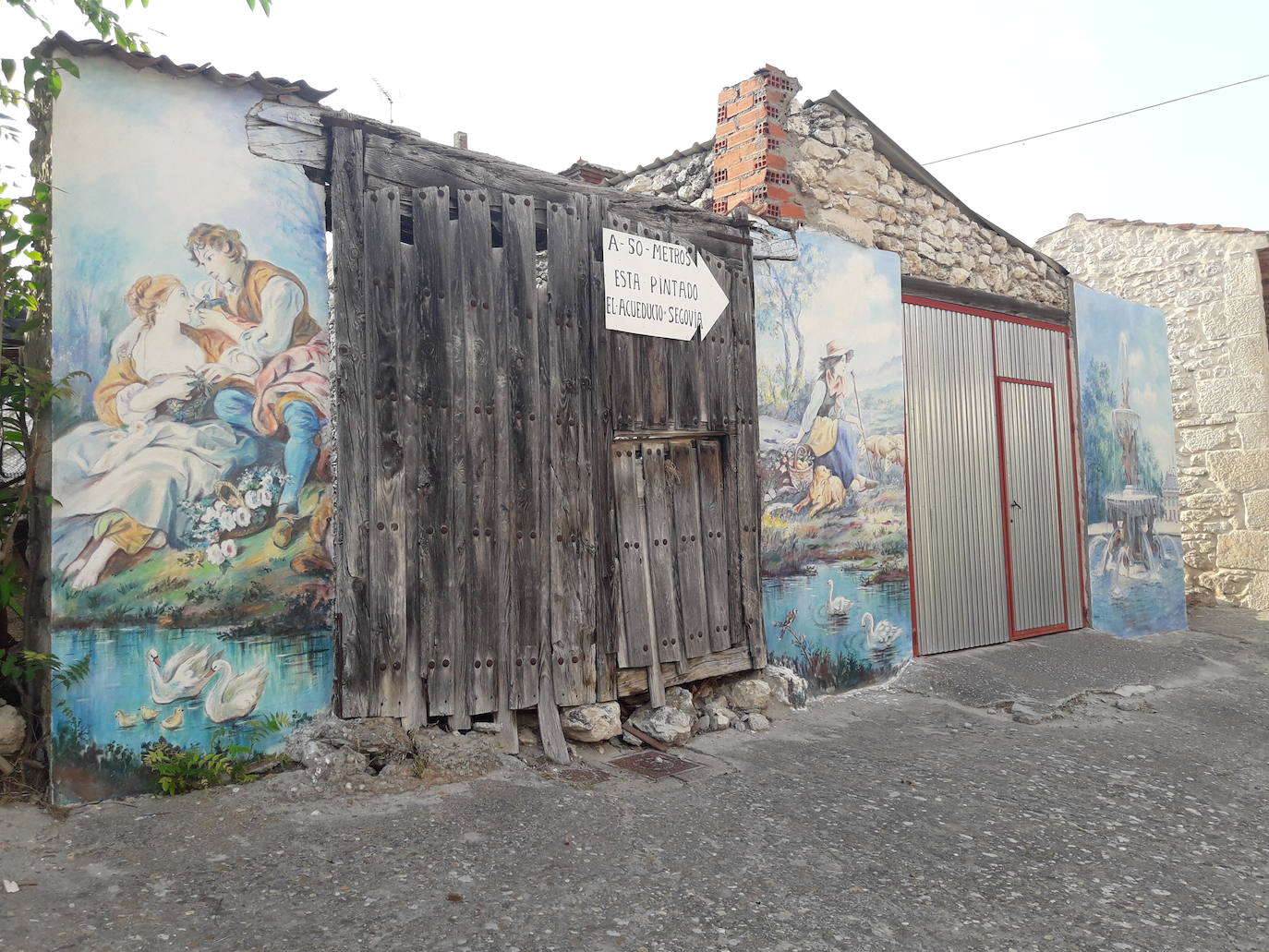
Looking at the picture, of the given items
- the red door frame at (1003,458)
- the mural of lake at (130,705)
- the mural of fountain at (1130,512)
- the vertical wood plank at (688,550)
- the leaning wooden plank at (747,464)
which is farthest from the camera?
the mural of fountain at (1130,512)

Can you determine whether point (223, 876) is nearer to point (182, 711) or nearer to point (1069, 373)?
point (182, 711)

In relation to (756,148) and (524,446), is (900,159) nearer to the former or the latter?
(756,148)

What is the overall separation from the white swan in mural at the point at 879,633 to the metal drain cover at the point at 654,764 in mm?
2306

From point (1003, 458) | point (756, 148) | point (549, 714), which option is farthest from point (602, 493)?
point (1003, 458)

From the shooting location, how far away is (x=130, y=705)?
144 inches

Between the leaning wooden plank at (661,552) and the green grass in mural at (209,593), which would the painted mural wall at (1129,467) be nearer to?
the leaning wooden plank at (661,552)

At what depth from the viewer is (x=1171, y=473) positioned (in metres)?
10.0

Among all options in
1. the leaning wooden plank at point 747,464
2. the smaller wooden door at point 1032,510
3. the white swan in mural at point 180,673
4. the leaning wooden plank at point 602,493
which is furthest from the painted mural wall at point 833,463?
the white swan in mural at point 180,673

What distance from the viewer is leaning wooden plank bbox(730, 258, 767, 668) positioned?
567cm

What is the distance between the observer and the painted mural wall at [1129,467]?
893 centimetres

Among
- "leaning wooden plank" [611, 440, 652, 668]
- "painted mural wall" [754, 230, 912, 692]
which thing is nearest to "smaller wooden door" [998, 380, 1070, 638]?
"painted mural wall" [754, 230, 912, 692]

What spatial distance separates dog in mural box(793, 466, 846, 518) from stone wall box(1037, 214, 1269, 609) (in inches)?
285

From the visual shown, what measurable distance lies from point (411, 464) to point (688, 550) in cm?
194

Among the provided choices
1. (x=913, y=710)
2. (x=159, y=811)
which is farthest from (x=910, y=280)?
(x=159, y=811)
